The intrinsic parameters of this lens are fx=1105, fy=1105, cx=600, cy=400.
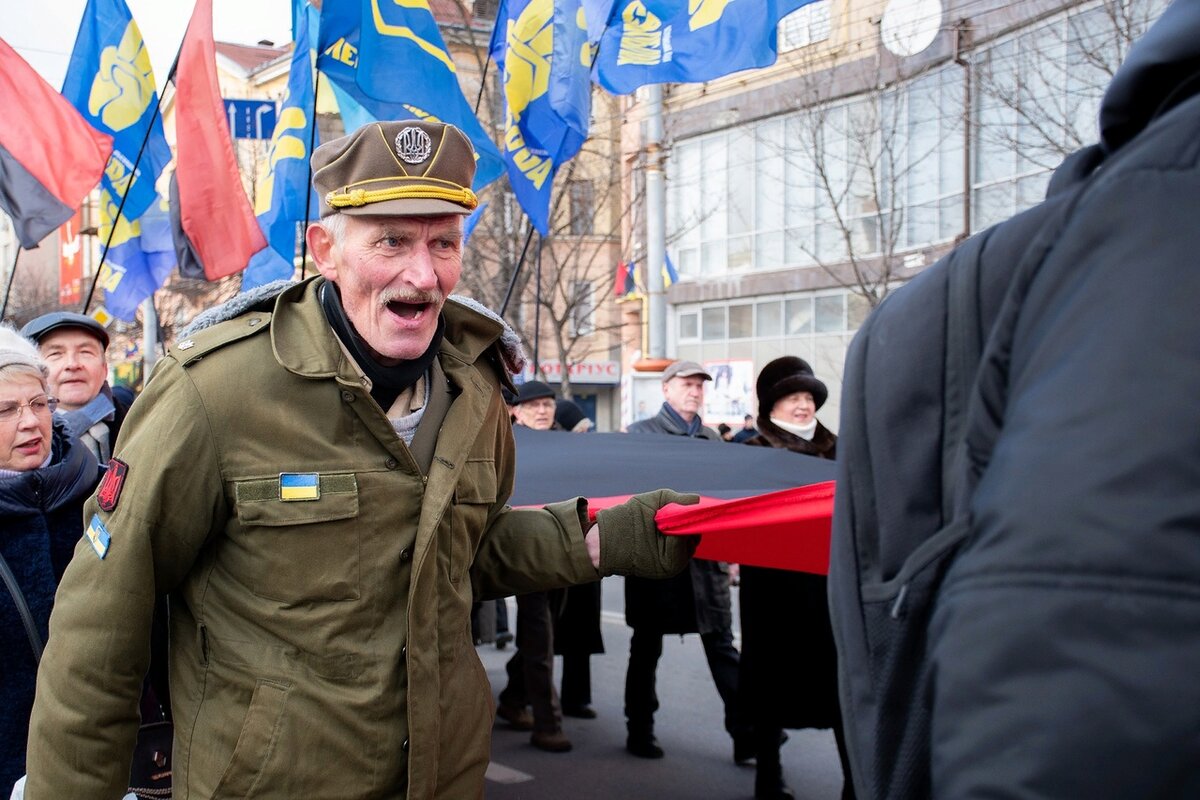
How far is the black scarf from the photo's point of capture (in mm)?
2396

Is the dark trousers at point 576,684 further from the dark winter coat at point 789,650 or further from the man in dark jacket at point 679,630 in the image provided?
the dark winter coat at point 789,650

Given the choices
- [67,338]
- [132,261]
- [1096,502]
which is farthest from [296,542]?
[132,261]

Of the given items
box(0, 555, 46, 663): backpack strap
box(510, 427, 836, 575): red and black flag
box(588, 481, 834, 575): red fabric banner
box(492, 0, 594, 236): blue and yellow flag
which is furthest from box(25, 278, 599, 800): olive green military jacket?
box(492, 0, 594, 236): blue and yellow flag

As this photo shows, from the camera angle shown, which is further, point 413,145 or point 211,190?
point 211,190

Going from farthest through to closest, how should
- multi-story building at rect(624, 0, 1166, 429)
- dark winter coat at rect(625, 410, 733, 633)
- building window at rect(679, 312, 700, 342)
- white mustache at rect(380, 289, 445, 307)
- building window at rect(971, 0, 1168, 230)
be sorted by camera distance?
building window at rect(679, 312, 700, 342) < multi-story building at rect(624, 0, 1166, 429) < building window at rect(971, 0, 1168, 230) < dark winter coat at rect(625, 410, 733, 633) < white mustache at rect(380, 289, 445, 307)

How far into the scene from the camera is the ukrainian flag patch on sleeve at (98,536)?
214 cm

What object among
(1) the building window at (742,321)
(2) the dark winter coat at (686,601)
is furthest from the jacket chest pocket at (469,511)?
(1) the building window at (742,321)

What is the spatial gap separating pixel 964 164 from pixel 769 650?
1460 centimetres

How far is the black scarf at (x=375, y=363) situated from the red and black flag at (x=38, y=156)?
522 centimetres

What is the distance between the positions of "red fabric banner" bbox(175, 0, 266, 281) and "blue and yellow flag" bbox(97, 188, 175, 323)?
186 centimetres

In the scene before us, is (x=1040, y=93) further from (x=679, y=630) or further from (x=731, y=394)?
(x=679, y=630)

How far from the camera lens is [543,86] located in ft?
21.0

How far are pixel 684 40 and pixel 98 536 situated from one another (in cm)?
481

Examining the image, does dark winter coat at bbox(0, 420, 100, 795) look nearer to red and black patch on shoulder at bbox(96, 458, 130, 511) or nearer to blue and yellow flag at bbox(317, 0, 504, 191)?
red and black patch on shoulder at bbox(96, 458, 130, 511)
